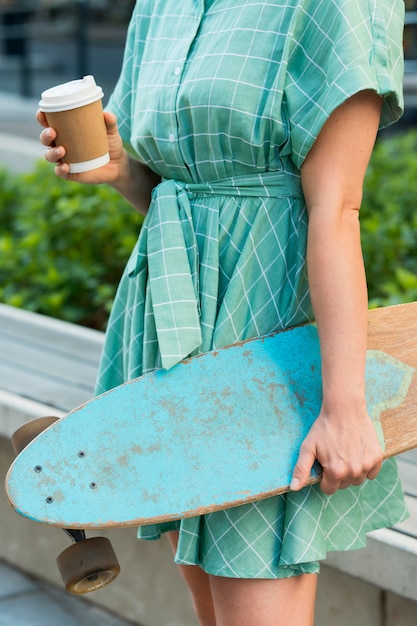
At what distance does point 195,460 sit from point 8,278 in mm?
3414

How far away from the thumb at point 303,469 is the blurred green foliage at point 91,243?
2666 millimetres

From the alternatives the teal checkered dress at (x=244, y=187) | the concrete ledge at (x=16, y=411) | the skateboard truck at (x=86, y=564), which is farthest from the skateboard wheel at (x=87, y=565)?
the concrete ledge at (x=16, y=411)

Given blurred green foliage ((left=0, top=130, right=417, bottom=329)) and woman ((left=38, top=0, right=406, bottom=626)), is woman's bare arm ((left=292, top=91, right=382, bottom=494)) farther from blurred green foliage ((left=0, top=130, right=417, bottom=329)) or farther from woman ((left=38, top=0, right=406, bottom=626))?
blurred green foliage ((left=0, top=130, right=417, bottom=329))

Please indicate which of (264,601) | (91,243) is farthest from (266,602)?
(91,243)

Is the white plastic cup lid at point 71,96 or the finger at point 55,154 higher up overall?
the white plastic cup lid at point 71,96

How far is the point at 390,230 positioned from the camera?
4.37m

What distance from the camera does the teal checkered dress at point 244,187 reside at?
1.67 m

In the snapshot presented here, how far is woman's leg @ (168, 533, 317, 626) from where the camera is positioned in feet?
5.76

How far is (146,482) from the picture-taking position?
1.73 metres

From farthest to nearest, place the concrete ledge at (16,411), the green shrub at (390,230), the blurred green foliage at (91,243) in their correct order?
the blurred green foliage at (91,243) → the green shrub at (390,230) → the concrete ledge at (16,411)

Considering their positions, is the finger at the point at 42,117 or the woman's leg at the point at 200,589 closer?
the finger at the point at 42,117

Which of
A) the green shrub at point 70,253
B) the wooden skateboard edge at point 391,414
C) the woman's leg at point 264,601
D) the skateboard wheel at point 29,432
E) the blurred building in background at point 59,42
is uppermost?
the wooden skateboard edge at point 391,414

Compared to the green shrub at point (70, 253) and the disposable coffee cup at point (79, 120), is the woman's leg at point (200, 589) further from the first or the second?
the green shrub at point (70, 253)

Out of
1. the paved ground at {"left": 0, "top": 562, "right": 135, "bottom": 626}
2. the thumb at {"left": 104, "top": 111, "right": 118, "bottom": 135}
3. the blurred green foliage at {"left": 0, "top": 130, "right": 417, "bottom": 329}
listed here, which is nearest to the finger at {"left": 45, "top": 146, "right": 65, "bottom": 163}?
the thumb at {"left": 104, "top": 111, "right": 118, "bottom": 135}
